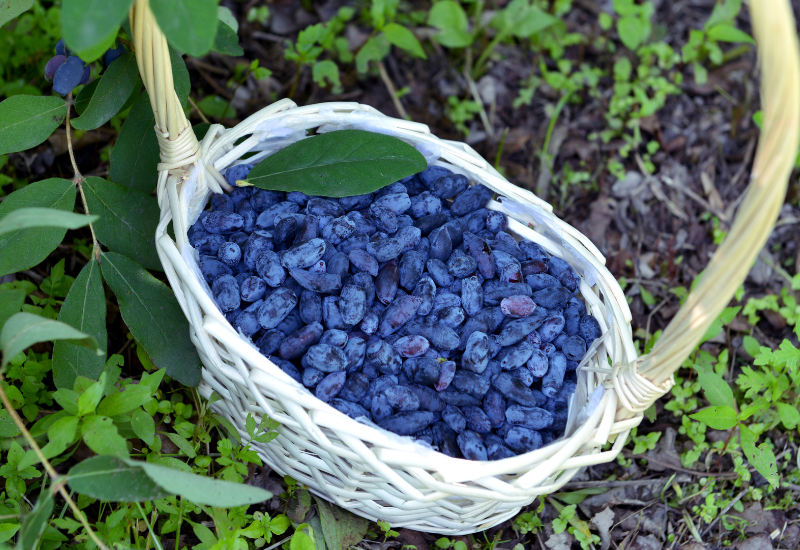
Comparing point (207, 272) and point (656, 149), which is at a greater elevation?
point (207, 272)

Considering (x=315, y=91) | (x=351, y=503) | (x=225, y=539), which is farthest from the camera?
(x=315, y=91)

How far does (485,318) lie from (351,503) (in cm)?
41

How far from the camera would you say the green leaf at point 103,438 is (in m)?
0.90

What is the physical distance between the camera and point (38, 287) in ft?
4.55

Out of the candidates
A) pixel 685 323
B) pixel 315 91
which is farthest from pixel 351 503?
pixel 315 91

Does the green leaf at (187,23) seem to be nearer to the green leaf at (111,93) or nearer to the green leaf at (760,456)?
the green leaf at (111,93)

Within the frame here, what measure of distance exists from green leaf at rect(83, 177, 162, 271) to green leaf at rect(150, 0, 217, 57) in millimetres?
493

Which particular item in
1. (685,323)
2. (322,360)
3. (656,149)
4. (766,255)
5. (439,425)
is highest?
(685,323)

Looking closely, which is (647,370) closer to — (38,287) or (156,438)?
(156,438)

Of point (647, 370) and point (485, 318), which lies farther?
point (485, 318)

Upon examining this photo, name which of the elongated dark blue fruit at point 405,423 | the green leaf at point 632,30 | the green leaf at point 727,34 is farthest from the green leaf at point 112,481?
the green leaf at point 727,34

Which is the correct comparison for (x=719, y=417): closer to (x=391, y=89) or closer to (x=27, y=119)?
(x=391, y=89)

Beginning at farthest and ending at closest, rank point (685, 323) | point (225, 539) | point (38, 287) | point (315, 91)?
point (315, 91)
point (38, 287)
point (225, 539)
point (685, 323)

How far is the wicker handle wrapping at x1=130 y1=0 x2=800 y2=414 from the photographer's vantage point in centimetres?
66
